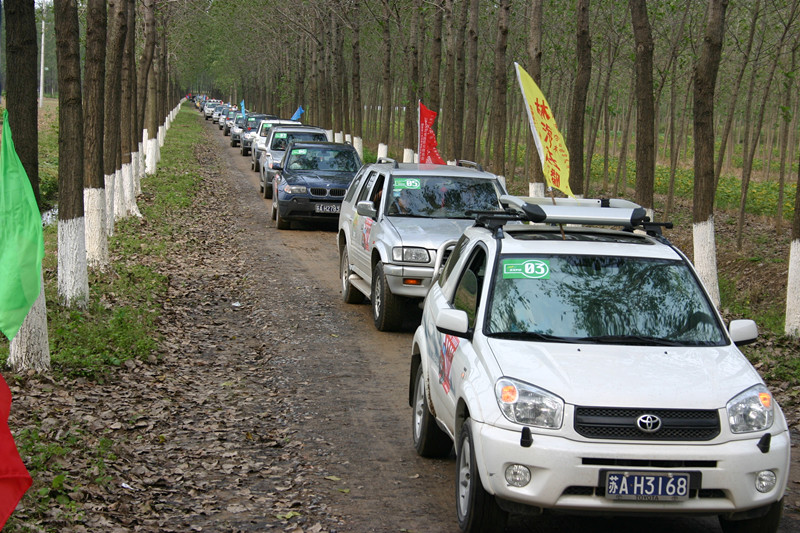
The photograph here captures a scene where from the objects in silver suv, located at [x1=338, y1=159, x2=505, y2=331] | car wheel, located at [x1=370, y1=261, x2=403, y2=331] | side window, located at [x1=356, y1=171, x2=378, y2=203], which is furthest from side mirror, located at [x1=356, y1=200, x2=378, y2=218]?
side window, located at [x1=356, y1=171, x2=378, y2=203]

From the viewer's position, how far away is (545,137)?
11.4 meters

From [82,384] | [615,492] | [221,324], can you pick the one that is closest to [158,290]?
[221,324]

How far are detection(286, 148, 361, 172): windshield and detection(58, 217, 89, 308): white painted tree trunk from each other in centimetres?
1025

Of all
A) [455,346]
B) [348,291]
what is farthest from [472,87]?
[455,346]

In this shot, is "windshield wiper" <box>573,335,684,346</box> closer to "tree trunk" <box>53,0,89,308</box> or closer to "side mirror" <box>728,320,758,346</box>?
"side mirror" <box>728,320,758,346</box>

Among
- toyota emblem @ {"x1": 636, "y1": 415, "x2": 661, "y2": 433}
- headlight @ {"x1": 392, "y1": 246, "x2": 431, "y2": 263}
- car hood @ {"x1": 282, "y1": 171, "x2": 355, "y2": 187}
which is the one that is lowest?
headlight @ {"x1": 392, "y1": 246, "x2": 431, "y2": 263}

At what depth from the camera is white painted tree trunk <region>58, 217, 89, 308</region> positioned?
427 inches

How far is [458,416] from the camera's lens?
538 cm

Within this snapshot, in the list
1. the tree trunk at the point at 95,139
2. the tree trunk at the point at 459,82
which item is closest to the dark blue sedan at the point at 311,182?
the tree trunk at the point at 459,82

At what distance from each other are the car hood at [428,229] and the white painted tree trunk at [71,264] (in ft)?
11.9

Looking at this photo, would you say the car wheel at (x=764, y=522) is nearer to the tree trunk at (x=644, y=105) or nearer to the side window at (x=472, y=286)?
the side window at (x=472, y=286)

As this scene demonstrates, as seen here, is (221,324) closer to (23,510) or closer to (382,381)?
(382,381)

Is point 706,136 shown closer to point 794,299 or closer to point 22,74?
point 794,299

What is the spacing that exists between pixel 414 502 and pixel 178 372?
4.27 meters
